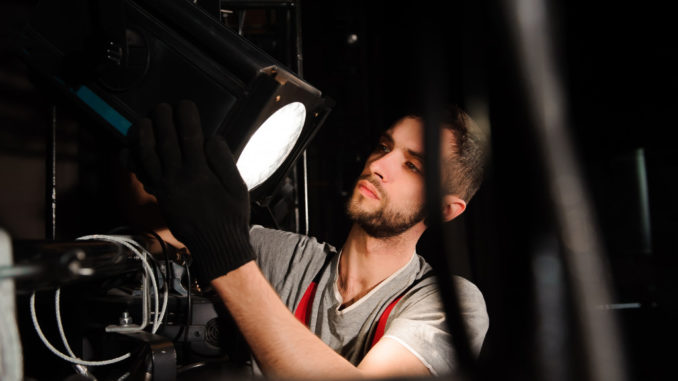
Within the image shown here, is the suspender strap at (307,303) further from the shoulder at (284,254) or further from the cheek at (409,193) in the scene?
the cheek at (409,193)

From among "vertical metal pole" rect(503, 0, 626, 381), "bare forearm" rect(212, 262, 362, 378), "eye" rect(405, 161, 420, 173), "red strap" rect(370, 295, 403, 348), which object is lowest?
"red strap" rect(370, 295, 403, 348)

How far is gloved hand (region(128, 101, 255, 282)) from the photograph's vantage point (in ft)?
1.58

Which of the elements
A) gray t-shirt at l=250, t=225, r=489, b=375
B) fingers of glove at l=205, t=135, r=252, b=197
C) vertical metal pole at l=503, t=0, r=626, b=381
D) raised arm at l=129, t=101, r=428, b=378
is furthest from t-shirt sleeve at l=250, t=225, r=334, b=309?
vertical metal pole at l=503, t=0, r=626, b=381

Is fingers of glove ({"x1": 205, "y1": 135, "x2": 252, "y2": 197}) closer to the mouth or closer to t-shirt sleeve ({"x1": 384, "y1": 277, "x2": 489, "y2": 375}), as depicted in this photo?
t-shirt sleeve ({"x1": 384, "y1": 277, "x2": 489, "y2": 375})

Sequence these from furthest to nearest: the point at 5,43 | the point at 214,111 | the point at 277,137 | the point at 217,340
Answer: the point at 5,43, the point at 217,340, the point at 277,137, the point at 214,111

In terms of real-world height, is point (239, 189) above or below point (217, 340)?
above

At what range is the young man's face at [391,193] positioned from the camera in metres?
1.08

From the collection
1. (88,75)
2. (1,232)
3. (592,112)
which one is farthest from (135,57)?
(592,112)

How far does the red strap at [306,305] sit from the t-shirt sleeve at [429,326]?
217 mm

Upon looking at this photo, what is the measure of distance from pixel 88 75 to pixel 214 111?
0.56 feet

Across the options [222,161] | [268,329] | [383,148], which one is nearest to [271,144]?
[222,161]

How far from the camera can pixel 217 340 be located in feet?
2.63

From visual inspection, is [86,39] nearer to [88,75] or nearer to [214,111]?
[88,75]

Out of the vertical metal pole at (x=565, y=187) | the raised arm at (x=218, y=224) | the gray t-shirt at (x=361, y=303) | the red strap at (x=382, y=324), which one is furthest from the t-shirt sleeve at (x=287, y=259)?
the vertical metal pole at (x=565, y=187)
